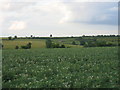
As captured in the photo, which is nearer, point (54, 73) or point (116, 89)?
point (116, 89)

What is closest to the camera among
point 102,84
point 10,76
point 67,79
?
point 102,84

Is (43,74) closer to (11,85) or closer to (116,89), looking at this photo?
(11,85)

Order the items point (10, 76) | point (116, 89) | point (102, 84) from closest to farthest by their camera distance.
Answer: point (116, 89), point (102, 84), point (10, 76)

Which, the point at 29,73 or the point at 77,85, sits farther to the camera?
the point at 29,73

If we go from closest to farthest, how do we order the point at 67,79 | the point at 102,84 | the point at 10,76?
the point at 102,84
the point at 67,79
the point at 10,76

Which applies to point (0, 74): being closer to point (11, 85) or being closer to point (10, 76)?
point (10, 76)

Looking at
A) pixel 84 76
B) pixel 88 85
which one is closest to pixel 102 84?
pixel 88 85

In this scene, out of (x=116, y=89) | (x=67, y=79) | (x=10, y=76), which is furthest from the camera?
(x=10, y=76)

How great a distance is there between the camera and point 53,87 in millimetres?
11289

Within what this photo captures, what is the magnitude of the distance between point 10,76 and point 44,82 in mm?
3272

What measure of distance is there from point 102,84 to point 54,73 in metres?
4.06

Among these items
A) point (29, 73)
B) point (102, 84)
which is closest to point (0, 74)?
point (29, 73)

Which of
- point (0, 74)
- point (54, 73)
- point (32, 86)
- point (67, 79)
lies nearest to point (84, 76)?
point (67, 79)

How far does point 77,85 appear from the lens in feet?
38.0
